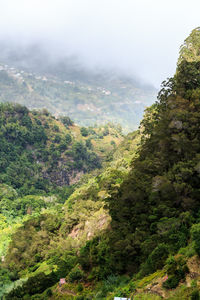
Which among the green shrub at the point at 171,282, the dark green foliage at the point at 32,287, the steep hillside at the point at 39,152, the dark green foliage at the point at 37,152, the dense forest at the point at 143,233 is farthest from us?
the dark green foliage at the point at 37,152

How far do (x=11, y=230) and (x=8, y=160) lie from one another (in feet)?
193

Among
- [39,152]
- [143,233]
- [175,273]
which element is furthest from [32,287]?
A: [39,152]

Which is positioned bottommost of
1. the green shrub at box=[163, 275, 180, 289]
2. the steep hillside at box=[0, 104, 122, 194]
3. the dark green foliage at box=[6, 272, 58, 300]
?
the dark green foliage at box=[6, 272, 58, 300]

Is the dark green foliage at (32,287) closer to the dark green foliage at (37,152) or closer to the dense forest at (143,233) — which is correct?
the dense forest at (143,233)

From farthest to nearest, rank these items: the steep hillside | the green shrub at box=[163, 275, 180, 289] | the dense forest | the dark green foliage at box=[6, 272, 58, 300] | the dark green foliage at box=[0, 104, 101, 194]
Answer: the dark green foliage at box=[0, 104, 101, 194], the steep hillside, the dark green foliage at box=[6, 272, 58, 300], the dense forest, the green shrub at box=[163, 275, 180, 289]

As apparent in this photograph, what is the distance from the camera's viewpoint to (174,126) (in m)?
26.7

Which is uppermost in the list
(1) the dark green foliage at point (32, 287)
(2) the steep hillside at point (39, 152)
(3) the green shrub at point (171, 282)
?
(2) the steep hillside at point (39, 152)

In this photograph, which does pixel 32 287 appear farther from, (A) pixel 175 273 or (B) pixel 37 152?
(B) pixel 37 152

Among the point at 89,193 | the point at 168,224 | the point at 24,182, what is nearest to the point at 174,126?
the point at 168,224

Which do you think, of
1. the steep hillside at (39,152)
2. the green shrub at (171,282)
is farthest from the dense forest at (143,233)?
the steep hillside at (39,152)

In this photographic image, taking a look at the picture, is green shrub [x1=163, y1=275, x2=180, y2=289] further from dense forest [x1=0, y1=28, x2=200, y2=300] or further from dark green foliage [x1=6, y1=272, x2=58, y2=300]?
dark green foliage [x1=6, y1=272, x2=58, y2=300]

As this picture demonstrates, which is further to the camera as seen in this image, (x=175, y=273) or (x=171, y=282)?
(x=175, y=273)

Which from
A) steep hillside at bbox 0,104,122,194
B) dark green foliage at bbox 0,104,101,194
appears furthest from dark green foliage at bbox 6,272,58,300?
dark green foliage at bbox 0,104,101,194

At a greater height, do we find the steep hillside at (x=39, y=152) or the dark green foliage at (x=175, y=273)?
the steep hillside at (x=39, y=152)
